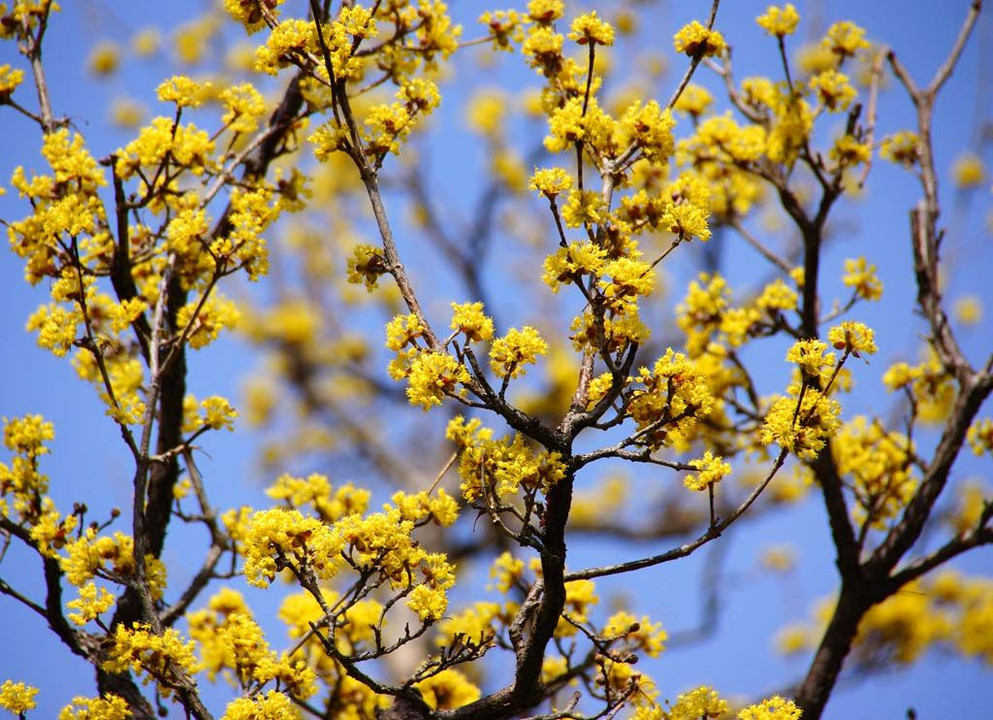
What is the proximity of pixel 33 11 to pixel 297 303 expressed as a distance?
37.6ft

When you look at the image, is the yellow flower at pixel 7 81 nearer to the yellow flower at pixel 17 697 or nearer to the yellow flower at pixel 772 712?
the yellow flower at pixel 17 697

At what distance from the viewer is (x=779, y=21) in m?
4.29

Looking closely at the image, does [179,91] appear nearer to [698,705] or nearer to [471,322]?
[471,322]

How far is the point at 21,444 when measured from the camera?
10.6 ft

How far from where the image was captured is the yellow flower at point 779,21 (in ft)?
14.0

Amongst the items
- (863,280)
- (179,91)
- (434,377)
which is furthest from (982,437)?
(179,91)

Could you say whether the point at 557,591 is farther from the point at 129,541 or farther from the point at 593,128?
the point at 129,541

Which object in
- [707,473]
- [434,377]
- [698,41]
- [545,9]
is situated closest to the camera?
[434,377]

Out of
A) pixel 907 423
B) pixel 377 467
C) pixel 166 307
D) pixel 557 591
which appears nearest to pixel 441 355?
pixel 557 591

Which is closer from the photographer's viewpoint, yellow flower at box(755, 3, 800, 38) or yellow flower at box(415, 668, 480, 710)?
yellow flower at box(415, 668, 480, 710)

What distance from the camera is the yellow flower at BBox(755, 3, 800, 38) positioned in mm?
4262

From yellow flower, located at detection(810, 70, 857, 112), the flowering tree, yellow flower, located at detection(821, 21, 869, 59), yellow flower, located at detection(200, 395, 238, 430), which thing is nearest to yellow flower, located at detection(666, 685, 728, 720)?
the flowering tree

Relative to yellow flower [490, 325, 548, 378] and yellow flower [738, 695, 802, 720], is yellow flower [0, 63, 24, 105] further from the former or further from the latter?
yellow flower [738, 695, 802, 720]

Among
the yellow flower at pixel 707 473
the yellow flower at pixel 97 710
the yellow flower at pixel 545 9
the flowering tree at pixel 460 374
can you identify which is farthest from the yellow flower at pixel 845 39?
the yellow flower at pixel 97 710
